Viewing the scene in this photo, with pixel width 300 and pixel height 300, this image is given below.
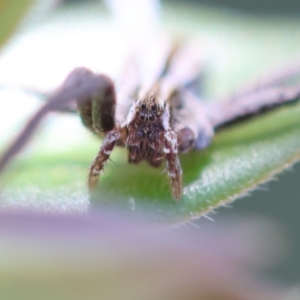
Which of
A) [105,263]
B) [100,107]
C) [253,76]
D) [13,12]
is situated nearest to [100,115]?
[100,107]

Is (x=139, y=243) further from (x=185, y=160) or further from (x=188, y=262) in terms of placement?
(x=185, y=160)

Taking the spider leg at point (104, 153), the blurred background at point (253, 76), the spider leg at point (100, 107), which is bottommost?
the blurred background at point (253, 76)

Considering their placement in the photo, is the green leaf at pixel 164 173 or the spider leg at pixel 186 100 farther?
the spider leg at pixel 186 100

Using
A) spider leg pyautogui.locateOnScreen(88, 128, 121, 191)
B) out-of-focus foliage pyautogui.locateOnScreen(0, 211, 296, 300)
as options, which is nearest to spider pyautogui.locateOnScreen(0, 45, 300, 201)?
spider leg pyautogui.locateOnScreen(88, 128, 121, 191)

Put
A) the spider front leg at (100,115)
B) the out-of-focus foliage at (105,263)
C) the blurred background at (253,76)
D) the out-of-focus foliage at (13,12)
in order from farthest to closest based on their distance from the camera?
the blurred background at (253,76) < the spider front leg at (100,115) < the out-of-focus foliage at (13,12) < the out-of-focus foliage at (105,263)

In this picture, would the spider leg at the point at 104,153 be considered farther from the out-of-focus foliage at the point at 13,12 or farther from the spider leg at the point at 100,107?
the out-of-focus foliage at the point at 13,12

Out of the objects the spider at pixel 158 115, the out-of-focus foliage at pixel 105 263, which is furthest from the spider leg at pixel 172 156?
the out-of-focus foliage at pixel 105 263

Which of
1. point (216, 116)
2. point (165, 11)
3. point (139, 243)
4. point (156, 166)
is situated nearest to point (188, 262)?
point (139, 243)
